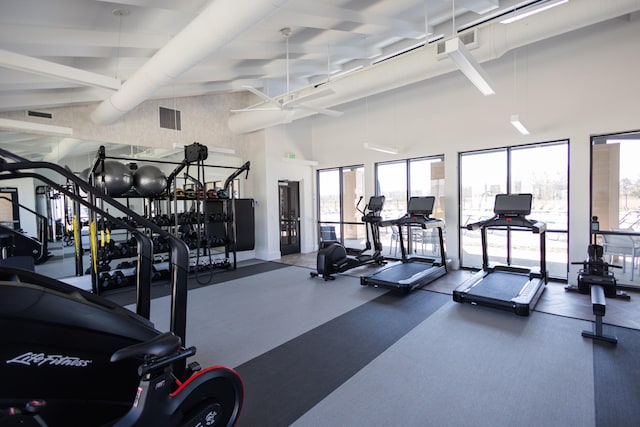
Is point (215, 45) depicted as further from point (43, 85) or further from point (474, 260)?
point (474, 260)

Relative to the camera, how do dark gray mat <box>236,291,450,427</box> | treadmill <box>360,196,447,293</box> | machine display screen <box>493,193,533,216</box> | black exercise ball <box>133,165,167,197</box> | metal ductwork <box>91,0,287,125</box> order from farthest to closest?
black exercise ball <box>133,165,167,197</box>, treadmill <box>360,196,447,293</box>, machine display screen <box>493,193,533,216</box>, metal ductwork <box>91,0,287,125</box>, dark gray mat <box>236,291,450,427</box>

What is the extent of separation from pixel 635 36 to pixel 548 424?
5.99m

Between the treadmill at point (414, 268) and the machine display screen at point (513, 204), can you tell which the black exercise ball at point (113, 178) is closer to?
the treadmill at point (414, 268)

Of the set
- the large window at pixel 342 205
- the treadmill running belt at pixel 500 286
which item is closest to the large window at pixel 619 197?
the treadmill running belt at pixel 500 286

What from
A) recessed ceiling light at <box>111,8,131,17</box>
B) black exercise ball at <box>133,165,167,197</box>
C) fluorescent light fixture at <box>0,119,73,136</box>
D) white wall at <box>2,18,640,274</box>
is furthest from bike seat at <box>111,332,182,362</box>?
white wall at <box>2,18,640,274</box>

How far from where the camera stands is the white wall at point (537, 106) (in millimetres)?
5082

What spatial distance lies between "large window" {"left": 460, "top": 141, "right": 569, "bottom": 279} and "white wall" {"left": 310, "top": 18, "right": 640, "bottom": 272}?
0.81ft

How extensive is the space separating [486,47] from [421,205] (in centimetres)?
311

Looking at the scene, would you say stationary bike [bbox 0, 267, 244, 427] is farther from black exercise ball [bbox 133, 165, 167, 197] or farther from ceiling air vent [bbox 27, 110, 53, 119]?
ceiling air vent [bbox 27, 110, 53, 119]

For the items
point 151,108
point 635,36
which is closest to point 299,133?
point 151,108

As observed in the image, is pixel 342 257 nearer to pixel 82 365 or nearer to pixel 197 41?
pixel 197 41

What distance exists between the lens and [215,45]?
349cm

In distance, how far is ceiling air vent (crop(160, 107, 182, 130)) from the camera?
710 cm

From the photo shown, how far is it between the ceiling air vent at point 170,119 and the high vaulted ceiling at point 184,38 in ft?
2.63
